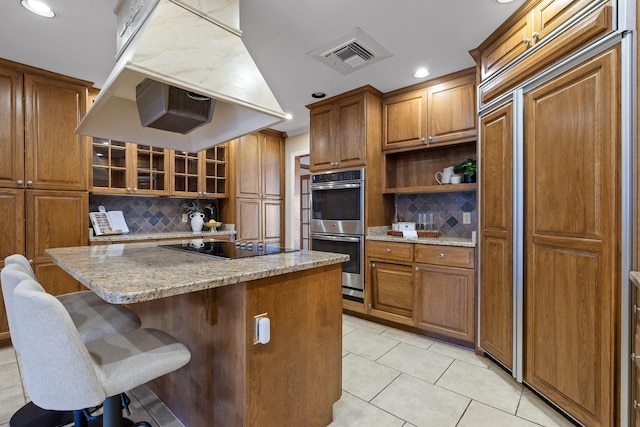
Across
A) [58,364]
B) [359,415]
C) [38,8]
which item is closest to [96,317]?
[58,364]

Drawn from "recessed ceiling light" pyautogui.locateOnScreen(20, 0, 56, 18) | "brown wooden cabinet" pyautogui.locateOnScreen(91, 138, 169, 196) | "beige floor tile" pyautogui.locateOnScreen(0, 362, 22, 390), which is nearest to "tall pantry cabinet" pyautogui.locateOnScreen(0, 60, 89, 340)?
"brown wooden cabinet" pyautogui.locateOnScreen(91, 138, 169, 196)

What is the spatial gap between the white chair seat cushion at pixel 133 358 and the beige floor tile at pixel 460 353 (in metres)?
2.16

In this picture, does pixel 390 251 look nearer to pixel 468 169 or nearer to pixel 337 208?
pixel 337 208

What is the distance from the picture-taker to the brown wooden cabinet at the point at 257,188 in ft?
14.3

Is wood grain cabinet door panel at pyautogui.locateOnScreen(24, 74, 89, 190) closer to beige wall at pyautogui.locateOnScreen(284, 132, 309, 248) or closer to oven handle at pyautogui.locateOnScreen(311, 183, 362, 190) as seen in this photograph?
oven handle at pyautogui.locateOnScreen(311, 183, 362, 190)

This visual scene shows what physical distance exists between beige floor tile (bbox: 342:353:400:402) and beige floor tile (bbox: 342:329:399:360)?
12 centimetres

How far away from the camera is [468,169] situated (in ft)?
9.30

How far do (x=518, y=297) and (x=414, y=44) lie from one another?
6.52 ft

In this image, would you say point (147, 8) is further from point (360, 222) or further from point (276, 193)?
point (276, 193)

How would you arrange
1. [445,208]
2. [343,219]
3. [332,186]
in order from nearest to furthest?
[445,208] → [343,219] → [332,186]

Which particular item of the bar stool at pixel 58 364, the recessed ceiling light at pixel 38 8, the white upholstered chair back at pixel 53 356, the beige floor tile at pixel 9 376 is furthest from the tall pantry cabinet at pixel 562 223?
the beige floor tile at pixel 9 376

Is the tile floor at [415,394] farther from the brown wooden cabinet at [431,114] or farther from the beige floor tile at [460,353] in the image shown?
the brown wooden cabinet at [431,114]

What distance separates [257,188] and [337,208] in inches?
65.0

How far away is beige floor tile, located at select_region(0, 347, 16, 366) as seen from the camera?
7.80ft
